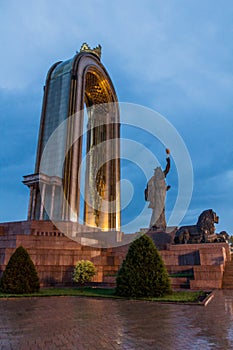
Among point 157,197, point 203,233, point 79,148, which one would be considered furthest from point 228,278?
point 79,148

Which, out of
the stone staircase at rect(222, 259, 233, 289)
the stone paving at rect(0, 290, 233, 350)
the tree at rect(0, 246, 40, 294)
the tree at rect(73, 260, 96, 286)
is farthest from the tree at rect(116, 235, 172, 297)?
the stone staircase at rect(222, 259, 233, 289)

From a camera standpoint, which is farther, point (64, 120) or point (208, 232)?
point (64, 120)

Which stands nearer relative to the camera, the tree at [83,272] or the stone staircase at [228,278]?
the tree at [83,272]

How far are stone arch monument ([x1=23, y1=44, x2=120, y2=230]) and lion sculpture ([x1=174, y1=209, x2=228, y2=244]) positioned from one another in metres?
14.5

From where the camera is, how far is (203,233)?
16.2 metres

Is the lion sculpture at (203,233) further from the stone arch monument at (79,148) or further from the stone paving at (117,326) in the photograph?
the stone arch monument at (79,148)

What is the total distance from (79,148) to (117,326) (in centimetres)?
2697

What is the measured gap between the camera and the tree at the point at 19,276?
9.70 meters

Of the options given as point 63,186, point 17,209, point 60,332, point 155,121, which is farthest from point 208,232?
point 17,209

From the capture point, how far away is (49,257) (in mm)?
13555

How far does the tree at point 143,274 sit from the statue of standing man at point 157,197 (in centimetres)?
1259

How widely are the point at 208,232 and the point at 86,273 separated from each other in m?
8.18

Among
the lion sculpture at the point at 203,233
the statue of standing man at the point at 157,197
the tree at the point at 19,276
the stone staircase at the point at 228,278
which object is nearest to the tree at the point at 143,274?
the tree at the point at 19,276

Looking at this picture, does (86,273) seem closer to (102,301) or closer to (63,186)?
(102,301)
